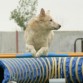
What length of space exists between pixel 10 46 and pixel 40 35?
11.6 m

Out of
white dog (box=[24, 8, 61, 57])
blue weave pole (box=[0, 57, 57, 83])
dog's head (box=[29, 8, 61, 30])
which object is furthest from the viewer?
dog's head (box=[29, 8, 61, 30])

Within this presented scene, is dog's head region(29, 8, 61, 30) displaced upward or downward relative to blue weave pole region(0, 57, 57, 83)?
upward

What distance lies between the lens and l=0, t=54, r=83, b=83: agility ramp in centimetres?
773

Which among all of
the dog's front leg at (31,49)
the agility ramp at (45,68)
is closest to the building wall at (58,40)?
the dog's front leg at (31,49)

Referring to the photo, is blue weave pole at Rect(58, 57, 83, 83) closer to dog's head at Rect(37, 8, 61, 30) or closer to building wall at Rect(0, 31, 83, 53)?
dog's head at Rect(37, 8, 61, 30)

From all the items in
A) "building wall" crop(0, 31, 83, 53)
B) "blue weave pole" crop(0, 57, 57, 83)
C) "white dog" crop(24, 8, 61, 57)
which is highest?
"white dog" crop(24, 8, 61, 57)

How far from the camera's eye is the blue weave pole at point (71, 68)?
7770mm

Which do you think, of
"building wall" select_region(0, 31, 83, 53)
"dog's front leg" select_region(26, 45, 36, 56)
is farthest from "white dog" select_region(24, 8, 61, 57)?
"building wall" select_region(0, 31, 83, 53)

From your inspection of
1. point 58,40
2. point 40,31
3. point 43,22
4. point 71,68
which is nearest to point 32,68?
point 71,68

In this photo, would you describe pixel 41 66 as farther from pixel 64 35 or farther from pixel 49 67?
pixel 64 35

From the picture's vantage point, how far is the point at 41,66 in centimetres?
784

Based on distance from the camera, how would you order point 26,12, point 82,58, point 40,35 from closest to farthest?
point 82,58 < point 40,35 < point 26,12

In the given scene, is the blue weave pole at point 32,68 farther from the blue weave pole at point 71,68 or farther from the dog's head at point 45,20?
the dog's head at point 45,20

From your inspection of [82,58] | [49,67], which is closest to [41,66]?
[49,67]
